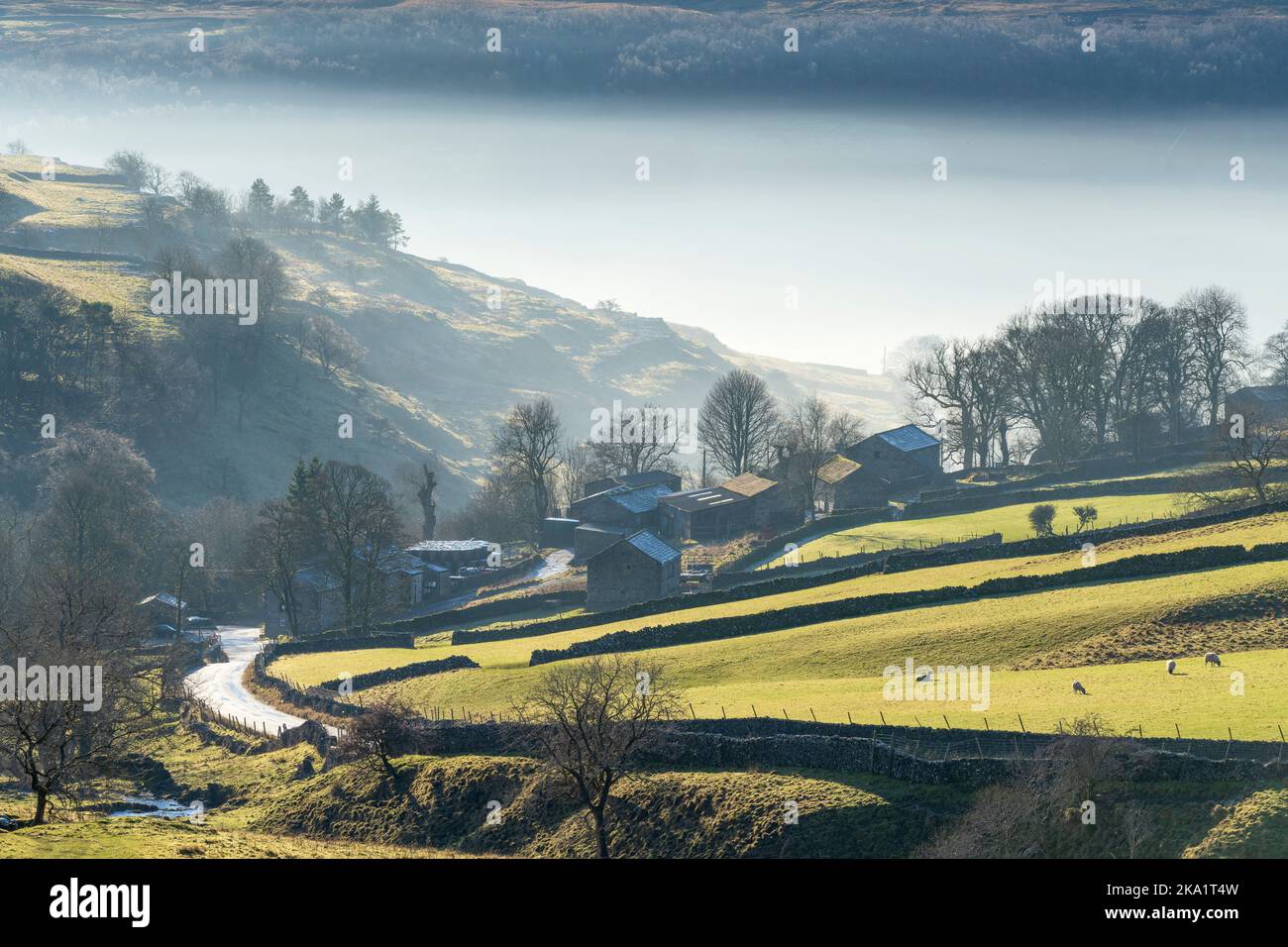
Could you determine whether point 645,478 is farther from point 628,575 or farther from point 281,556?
point 281,556

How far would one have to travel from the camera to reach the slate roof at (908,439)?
99.8 metres

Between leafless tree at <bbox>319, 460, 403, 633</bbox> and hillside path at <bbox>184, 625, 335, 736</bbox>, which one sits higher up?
leafless tree at <bbox>319, 460, 403, 633</bbox>

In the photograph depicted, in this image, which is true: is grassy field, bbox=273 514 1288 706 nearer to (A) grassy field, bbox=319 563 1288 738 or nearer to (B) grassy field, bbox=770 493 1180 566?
(A) grassy field, bbox=319 563 1288 738

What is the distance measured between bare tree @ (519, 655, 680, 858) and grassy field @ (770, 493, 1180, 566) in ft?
114

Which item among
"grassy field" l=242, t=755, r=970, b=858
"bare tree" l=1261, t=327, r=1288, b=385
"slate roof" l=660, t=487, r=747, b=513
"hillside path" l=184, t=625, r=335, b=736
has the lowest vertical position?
"hillside path" l=184, t=625, r=335, b=736

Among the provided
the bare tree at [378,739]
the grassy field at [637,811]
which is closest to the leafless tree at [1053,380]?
the bare tree at [378,739]

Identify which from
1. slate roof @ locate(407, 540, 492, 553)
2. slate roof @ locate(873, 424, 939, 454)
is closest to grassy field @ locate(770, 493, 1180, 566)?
slate roof @ locate(873, 424, 939, 454)

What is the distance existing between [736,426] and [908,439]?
22.7 meters

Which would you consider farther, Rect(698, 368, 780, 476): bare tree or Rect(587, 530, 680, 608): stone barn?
Rect(698, 368, 780, 476): bare tree

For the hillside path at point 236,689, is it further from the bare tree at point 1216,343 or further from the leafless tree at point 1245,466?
the bare tree at point 1216,343

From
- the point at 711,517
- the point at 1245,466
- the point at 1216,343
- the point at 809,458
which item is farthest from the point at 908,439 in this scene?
the point at 1245,466

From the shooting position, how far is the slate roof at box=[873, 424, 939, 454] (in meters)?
99.8
